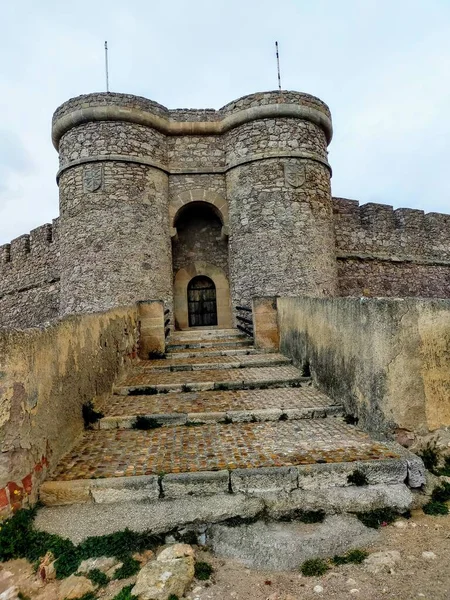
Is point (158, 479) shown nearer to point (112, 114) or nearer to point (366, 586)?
point (366, 586)

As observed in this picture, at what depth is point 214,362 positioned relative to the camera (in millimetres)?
6430

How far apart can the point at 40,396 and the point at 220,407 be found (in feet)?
6.43

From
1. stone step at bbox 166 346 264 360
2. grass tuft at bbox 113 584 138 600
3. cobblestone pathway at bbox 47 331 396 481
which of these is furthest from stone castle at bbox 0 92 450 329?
grass tuft at bbox 113 584 138 600

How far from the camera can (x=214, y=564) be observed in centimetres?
216

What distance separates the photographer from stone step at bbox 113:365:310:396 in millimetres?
5152

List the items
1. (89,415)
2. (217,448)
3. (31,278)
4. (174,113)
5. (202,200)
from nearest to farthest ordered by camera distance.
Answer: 1. (217,448)
2. (89,415)
3. (202,200)
4. (174,113)
5. (31,278)

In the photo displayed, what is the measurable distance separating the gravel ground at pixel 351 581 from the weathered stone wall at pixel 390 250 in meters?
11.6

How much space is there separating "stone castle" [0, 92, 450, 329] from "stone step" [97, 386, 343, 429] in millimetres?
5876

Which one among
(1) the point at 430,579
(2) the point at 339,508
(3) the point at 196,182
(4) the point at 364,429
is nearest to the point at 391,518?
(2) the point at 339,508

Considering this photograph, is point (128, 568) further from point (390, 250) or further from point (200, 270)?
point (390, 250)

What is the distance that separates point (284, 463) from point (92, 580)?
56.4 inches

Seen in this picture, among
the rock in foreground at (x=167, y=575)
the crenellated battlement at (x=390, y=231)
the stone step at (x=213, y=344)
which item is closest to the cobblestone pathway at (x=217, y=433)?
the rock in foreground at (x=167, y=575)

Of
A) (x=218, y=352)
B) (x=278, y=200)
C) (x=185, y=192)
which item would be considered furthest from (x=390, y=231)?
(x=218, y=352)

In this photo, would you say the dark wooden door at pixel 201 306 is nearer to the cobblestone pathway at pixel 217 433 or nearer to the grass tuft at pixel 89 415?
the cobblestone pathway at pixel 217 433
